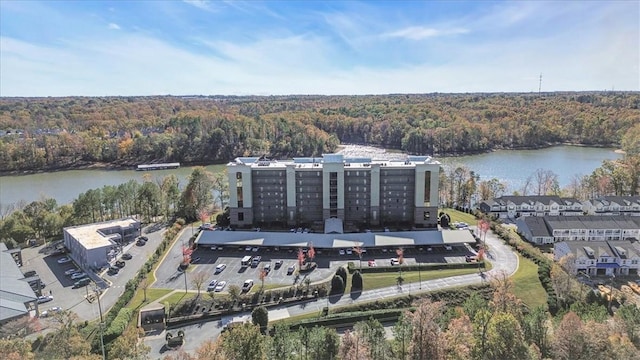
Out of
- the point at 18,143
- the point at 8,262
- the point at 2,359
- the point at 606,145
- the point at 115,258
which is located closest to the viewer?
the point at 2,359

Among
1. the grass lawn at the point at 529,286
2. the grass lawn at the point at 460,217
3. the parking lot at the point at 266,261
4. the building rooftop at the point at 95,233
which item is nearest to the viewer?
the grass lawn at the point at 529,286

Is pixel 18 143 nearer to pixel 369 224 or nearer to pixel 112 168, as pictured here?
pixel 112 168

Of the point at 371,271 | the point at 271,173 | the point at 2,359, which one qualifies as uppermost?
the point at 271,173

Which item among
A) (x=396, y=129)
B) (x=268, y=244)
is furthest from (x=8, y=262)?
(x=396, y=129)

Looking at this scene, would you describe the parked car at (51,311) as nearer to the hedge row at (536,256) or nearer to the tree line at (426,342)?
the tree line at (426,342)

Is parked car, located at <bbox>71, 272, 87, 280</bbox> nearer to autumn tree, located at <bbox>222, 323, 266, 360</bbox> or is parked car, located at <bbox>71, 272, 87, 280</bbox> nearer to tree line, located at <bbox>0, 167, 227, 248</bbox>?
tree line, located at <bbox>0, 167, 227, 248</bbox>

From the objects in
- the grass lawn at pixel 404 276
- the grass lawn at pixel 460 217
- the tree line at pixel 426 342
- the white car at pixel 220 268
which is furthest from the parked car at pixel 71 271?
the grass lawn at pixel 460 217

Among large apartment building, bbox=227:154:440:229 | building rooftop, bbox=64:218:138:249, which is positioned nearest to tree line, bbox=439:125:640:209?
large apartment building, bbox=227:154:440:229

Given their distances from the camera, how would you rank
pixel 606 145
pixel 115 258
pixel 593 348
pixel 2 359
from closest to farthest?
pixel 2 359 → pixel 593 348 → pixel 115 258 → pixel 606 145
